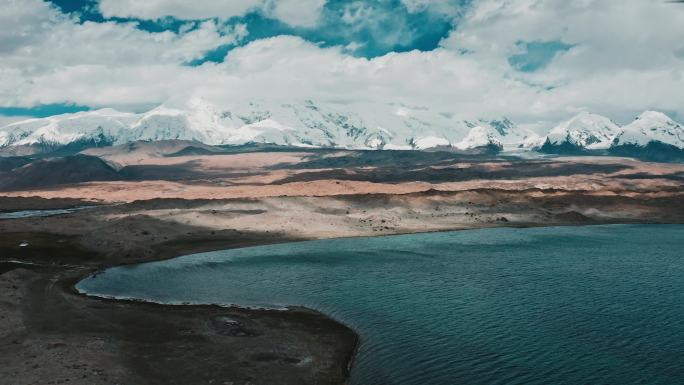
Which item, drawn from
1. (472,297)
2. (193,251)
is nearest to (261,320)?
(472,297)

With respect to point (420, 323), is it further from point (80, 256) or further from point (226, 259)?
point (80, 256)

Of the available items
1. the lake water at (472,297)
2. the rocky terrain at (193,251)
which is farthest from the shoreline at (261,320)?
the lake water at (472,297)

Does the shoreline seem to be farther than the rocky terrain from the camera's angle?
Yes

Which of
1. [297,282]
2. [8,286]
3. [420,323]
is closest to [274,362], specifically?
[420,323]

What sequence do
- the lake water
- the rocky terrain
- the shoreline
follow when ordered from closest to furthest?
1. the rocky terrain
2. the shoreline
3. the lake water

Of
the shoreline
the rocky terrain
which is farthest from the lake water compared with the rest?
the rocky terrain

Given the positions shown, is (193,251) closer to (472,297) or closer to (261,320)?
(261,320)

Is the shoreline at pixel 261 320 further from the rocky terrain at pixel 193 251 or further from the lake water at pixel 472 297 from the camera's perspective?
the lake water at pixel 472 297

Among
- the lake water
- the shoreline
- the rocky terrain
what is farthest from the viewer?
the lake water

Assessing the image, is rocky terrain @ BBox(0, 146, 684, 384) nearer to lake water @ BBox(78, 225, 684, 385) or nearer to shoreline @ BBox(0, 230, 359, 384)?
shoreline @ BBox(0, 230, 359, 384)
